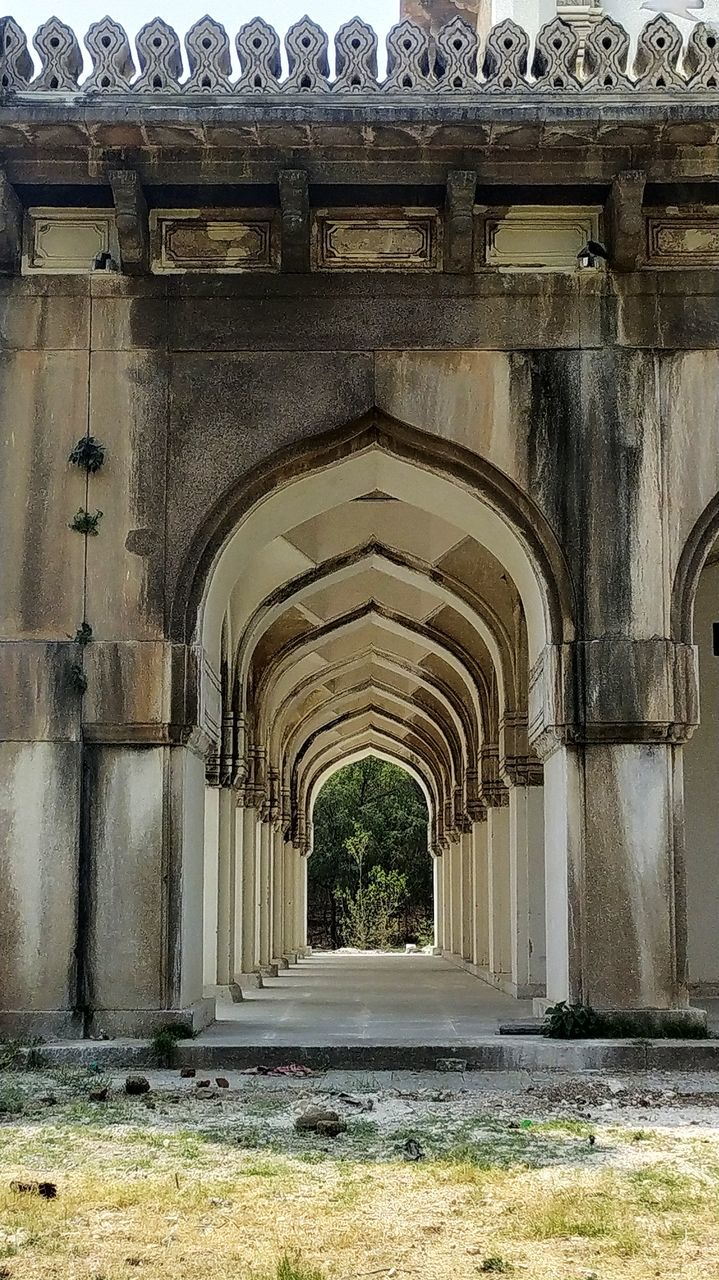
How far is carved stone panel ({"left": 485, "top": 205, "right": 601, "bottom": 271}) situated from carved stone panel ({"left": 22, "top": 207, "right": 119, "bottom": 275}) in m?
2.20

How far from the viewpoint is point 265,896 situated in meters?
15.8

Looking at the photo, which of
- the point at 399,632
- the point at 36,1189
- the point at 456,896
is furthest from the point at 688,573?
the point at 456,896

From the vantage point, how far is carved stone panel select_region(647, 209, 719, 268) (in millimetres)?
8234

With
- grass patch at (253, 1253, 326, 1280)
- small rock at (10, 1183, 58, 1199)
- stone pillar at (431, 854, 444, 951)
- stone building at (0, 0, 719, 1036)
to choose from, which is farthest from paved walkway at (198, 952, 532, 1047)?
stone pillar at (431, 854, 444, 951)

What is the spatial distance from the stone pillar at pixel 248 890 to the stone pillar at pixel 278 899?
3351 millimetres

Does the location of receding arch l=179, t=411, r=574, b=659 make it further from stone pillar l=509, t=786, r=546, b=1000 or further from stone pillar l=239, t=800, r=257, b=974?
stone pillar l=239, t=800, r=257, b=974

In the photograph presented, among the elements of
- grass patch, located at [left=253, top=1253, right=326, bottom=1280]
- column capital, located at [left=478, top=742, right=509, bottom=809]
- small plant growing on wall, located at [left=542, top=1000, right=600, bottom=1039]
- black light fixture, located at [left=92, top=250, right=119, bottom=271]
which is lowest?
grass patch, located at [left=253, top=1253, right=326, bottom=1280]

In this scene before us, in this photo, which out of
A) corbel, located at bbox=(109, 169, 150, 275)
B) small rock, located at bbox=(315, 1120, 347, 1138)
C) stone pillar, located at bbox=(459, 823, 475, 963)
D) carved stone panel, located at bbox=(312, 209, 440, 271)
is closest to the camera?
small rock, located at bbox=(315, 1120, 347, 1138)

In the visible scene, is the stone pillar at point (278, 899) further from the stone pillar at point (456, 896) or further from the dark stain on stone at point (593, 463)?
the dark stain on stone at point (593, 463)

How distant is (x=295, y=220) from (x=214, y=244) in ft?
1.87

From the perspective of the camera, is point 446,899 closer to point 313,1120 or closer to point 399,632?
point 399,632

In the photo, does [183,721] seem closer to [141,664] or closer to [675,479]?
[141,664]

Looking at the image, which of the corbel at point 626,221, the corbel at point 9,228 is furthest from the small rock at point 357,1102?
the corbel at point 9,228

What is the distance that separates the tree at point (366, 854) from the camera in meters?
35.8
